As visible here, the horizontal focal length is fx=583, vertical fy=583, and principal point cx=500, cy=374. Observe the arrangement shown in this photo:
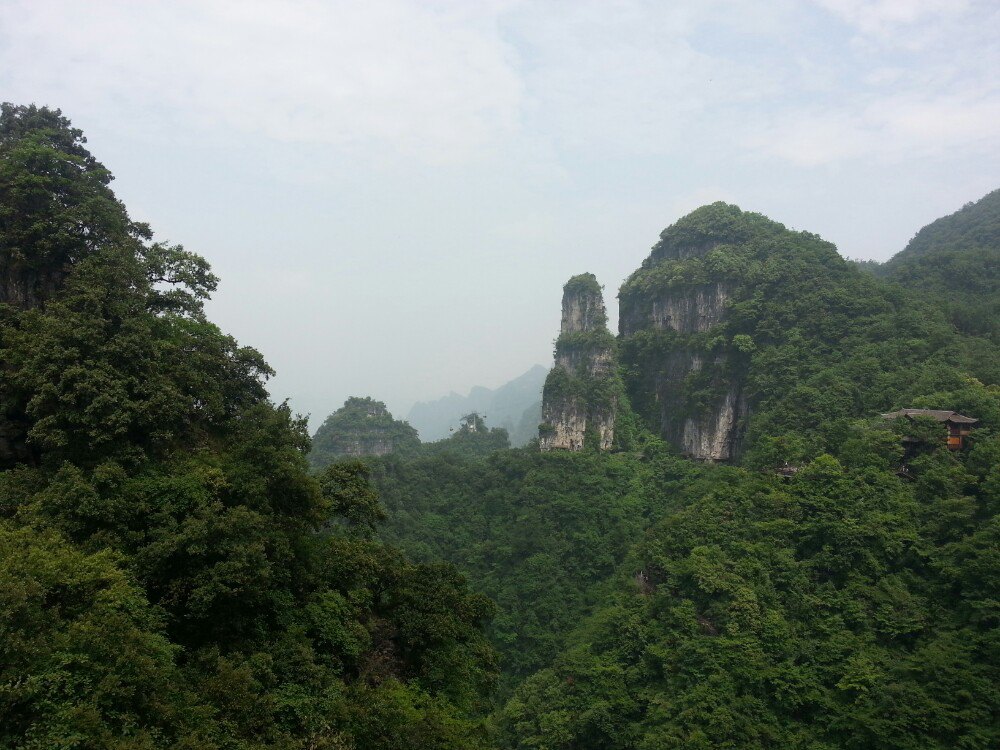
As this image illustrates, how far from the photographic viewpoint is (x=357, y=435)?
5853 centimetres

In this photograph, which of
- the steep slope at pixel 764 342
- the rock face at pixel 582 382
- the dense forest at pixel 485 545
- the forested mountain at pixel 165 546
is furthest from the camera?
the rock face at pixel 582 382

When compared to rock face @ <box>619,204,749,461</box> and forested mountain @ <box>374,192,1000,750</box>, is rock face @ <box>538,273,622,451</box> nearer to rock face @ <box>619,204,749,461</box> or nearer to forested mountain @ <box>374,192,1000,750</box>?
forested mountain @ <box>374,192,1000,750</box>

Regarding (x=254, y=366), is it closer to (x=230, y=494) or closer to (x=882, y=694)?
(x=230, y=494)

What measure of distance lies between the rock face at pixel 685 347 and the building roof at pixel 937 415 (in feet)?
40.8

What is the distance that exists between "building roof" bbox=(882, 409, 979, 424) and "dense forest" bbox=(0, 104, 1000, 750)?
43 centimetres

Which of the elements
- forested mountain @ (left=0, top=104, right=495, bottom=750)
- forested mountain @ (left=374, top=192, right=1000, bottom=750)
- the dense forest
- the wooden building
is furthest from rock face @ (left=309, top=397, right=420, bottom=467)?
the wooden building

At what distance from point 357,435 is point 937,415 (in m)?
48.1

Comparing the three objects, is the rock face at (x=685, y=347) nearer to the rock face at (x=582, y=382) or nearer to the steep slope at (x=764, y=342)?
the steep slope at (x=764, y=342)

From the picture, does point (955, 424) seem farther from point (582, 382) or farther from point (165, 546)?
point (165, 546)

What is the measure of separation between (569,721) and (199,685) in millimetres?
15458

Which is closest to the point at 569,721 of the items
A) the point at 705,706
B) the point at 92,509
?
the point at 705,706

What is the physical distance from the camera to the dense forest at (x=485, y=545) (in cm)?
802

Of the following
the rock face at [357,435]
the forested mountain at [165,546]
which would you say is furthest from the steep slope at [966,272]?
the rock face at [357,435]

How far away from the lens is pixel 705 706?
17172 mm
